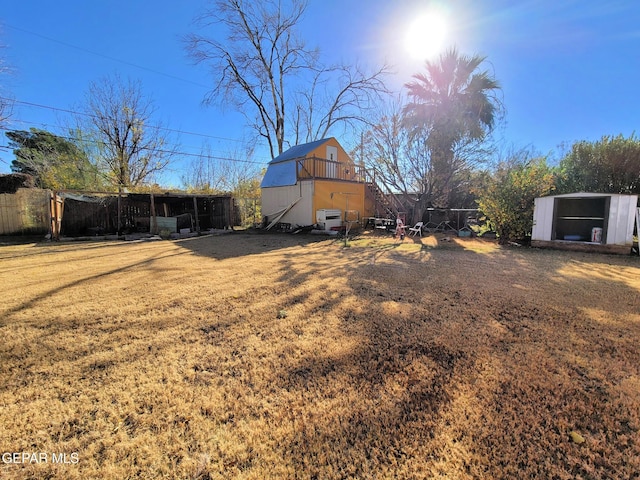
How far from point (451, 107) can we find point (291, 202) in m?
8.27

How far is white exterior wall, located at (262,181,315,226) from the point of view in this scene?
13.2m

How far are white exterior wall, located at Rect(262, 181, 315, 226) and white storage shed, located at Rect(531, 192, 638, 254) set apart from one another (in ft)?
28.0

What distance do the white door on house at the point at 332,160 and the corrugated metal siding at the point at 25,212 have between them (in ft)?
39.0

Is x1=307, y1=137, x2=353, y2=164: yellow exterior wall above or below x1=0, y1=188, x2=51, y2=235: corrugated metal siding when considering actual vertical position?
above

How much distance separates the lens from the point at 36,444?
150 cm

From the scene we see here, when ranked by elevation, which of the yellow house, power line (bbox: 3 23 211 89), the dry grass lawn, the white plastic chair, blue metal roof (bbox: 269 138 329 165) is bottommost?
the dry grass lawn

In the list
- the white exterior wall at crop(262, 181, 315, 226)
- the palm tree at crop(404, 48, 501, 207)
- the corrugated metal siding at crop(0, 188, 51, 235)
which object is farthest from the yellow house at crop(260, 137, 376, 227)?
the corrugated metal siding at crop(0, 188, 51, 235)

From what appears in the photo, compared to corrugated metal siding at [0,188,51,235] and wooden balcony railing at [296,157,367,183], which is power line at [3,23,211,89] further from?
wooden balcony railing at [296,157,367,183]

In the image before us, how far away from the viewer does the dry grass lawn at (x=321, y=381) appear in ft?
4.64

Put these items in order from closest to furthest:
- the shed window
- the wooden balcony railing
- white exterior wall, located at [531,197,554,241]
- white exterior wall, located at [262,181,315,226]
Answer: white exterior wall, located at [531,197,554,241], the shed window, white exterior wall, located at [262,181,315,226], the wooden balcony railing

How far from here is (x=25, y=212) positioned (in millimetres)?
10969

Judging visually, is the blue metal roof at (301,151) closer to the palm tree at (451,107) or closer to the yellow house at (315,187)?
the yellow house at (315,187)

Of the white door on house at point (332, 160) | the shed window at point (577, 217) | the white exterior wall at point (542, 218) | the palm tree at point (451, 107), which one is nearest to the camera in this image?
A: the white exterior wall at point (542, 218)

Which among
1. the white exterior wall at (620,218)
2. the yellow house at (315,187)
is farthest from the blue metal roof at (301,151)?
the white exterior wall at (620,218)
